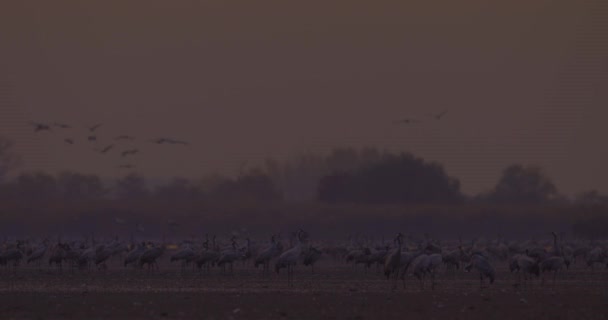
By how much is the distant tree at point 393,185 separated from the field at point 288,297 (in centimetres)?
5850

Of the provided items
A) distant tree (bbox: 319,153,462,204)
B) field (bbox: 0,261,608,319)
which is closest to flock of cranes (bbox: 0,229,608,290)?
field (bbox: 0,261,608,319)

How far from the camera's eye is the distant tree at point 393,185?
96625 millimetres

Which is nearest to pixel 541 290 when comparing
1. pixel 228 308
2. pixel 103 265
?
pixel 228 308

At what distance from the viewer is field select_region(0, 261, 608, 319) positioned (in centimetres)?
2258

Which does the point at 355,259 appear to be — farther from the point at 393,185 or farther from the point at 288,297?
the point at 393,185

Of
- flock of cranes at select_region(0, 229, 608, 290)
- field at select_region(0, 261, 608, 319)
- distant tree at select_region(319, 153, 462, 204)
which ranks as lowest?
field at select_region(0, 261, 608, 319)

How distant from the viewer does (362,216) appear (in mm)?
87125

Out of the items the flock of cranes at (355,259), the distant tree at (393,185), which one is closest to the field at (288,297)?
A: the flock of cranes at (355,259)

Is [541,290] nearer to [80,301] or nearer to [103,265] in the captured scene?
[80,301]

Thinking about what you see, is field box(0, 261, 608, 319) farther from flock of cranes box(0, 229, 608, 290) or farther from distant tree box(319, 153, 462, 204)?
distant tree box(319, 153, 462, 204)

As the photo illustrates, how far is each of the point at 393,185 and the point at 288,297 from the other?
233 feet

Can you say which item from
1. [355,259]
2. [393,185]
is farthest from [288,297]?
[393,185]

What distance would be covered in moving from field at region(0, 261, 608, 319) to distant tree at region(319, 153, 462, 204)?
192 feet

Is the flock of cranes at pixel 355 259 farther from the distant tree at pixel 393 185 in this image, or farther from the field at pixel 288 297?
the distant tree at pixel 393 185
